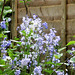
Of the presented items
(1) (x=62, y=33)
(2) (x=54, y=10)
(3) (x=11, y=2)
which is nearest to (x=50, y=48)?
(1) (x=62, y=33)

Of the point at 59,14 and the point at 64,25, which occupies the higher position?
the point at 59,14

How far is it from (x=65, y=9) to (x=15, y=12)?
2.76 ft

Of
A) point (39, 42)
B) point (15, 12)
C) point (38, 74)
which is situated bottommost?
point (38, 74)

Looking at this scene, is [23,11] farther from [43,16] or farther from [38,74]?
[38,74]

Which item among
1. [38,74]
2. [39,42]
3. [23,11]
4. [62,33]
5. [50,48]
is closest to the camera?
[38,74]

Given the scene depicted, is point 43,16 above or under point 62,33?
above

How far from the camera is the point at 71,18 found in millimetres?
3105

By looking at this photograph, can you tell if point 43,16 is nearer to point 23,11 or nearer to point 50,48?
point 23,11

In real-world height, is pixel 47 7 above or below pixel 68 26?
above

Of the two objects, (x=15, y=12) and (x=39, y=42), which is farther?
(x=15, y=12)

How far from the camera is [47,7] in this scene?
3197mm

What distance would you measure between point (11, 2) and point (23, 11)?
0.32 m

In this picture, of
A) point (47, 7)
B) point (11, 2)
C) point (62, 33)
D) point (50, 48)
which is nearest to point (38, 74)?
point (50, 48)

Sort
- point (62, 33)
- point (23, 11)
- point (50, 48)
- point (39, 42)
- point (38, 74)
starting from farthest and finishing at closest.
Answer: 1. point (23, 11)
2. point (62, 33)
3. point (50, 48)
4. point (39, 42)
5. point (38, 74)
